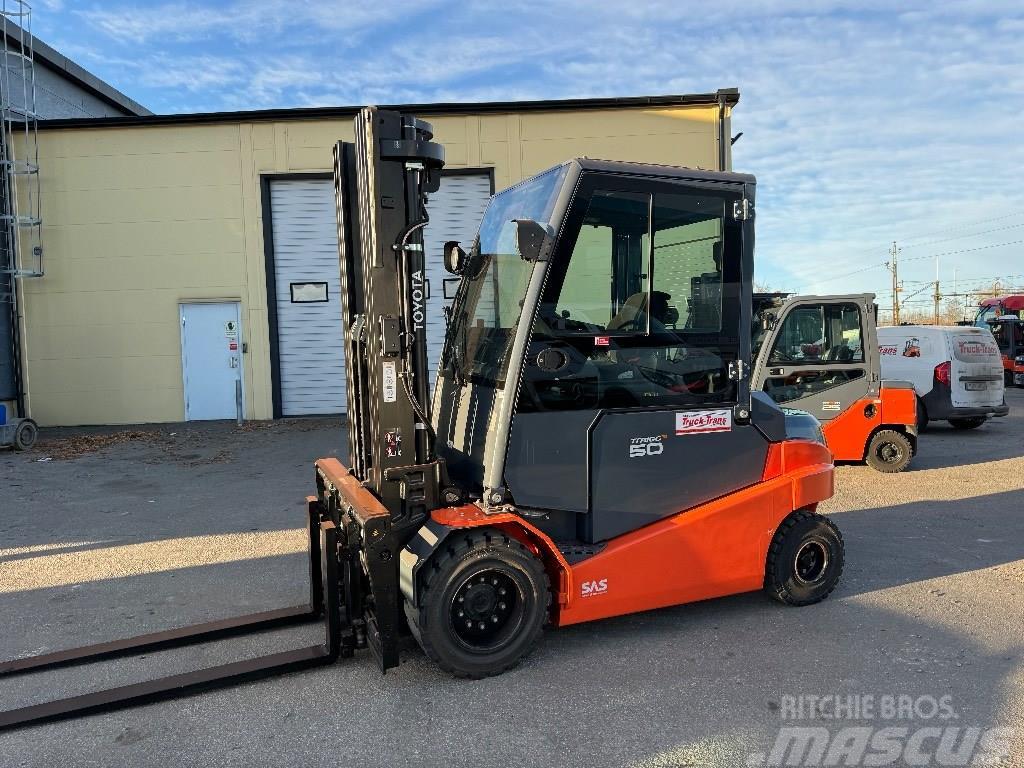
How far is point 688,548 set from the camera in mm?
4348

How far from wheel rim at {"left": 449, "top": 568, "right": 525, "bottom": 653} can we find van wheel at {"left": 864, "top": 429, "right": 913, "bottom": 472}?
24.5 ft

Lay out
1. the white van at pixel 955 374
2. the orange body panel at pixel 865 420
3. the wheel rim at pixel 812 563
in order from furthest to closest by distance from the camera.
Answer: the white van at pixel 955 374
the orange body panel at pixel 865 420
the wheel rim at pixel 812 563

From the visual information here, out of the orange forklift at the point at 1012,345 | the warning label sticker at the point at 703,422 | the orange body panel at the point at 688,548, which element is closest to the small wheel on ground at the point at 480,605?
the orange body panel at the point at 688,548

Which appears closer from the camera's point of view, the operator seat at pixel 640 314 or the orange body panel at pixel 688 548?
the orange body panel at pixel 688 548

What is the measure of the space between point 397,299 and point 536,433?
41.1 inches

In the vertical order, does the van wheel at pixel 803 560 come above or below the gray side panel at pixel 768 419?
below

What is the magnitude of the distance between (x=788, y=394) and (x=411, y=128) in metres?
7.30

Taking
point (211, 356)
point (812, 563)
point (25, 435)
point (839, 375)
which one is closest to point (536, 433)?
point (812, 563)

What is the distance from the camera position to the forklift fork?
357 centimetres

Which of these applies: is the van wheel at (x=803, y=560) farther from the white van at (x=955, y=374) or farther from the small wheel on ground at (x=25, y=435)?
the small wheel on ground at (x=25, y=435)

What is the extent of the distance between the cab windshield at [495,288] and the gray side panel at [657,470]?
758 mm

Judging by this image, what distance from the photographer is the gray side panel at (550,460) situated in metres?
3.99

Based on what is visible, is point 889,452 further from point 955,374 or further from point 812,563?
point 812,563

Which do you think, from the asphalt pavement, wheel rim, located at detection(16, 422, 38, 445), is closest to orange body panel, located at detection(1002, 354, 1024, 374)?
the asphalt pavement
